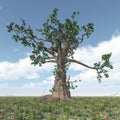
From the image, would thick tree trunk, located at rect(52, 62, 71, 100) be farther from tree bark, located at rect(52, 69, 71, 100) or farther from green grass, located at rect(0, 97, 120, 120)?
green grass, located at rect(0, 97, 120, 120)

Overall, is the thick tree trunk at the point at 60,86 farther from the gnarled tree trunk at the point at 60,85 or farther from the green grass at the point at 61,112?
the green grass at the point at 61,112

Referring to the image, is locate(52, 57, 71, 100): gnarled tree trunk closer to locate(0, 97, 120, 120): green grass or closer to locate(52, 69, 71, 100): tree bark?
Answer: locate(52, 69, 71, 100): tree bark

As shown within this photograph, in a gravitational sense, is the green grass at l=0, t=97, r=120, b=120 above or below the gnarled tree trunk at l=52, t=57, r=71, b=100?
below

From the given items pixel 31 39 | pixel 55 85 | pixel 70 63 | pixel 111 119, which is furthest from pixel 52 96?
pixel 111 119

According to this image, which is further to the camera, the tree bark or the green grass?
the tree bark

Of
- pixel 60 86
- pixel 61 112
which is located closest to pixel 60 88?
pixel 60 86

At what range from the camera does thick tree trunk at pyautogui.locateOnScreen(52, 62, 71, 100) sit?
45.8 meters

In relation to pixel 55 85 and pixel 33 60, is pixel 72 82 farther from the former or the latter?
pixel 33 60

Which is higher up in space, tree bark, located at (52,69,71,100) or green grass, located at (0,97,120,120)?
tree bark, located at (52,69,71,100)

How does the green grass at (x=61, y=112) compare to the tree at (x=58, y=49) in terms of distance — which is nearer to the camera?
the green grass at (x=61, y=112)

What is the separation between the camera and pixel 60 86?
45.9 m

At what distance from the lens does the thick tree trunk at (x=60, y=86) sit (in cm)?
4581

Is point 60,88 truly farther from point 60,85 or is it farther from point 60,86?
point 60,85

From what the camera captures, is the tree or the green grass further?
the tree
